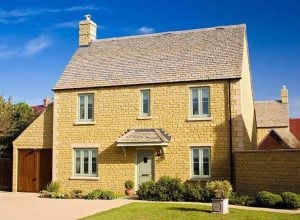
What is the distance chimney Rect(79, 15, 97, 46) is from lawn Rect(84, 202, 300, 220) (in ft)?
50.9

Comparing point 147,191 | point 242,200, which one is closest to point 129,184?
point 147,191

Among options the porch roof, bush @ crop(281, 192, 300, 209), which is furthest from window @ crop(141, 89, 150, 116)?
bush @ crop(281, 192, 300, 209)

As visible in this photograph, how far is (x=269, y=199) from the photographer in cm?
1883

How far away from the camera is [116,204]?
65.1 feet

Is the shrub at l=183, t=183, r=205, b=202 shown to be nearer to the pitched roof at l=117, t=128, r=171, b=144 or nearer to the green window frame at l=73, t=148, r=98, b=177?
the pitched roof at l=117, t=128, r=171, b=144

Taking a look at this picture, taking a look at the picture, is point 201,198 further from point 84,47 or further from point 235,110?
point 84,47

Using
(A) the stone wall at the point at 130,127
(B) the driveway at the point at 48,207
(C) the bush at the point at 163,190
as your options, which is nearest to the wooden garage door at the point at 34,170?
(A) the stone wall at the point at 130,127

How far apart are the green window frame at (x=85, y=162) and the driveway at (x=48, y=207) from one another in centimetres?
329

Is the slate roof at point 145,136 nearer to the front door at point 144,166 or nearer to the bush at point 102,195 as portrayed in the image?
the front door at point 144,166

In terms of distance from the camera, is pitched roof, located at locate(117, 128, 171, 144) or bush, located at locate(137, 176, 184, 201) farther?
pitched roof, located at locate(117, 128, 171, 144)

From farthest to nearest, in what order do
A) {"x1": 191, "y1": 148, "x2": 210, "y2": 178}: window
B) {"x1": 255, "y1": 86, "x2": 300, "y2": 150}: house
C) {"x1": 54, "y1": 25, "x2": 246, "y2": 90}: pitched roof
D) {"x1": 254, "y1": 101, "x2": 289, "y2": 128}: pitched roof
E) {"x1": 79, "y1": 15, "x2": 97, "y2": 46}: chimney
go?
{"x1": 254, "y1": 101, "x2": 289, "y2": 128}: pitched roof
{"x1": 255, "y1": 86, "x2": 300, "y2": 150}: house
{"x1": 79, "y1": 15, "x2": 97, "y2": 46}: chimney
{"x1": 54, "y1": 25, "x2": 246, "y2": 90}: pitched roof
{"x1": 191, "y1": 148, "x2": 210, "y2": 178}: window

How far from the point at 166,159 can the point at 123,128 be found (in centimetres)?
338

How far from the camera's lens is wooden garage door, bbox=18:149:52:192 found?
26938 mm

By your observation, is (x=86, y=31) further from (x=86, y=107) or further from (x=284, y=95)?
(x=284, y=95)
